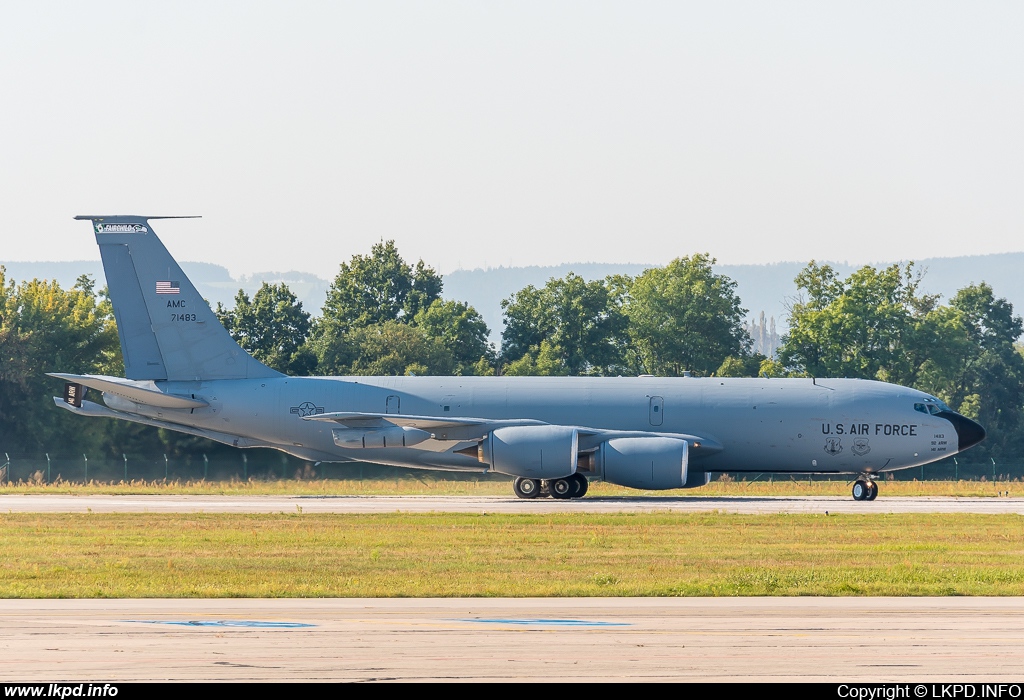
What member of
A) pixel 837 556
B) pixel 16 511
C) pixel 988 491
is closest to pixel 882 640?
pixel 837 556

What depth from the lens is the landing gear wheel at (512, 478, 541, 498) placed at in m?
42.1

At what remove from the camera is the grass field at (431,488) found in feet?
152

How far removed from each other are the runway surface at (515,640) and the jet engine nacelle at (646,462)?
74.1 feet

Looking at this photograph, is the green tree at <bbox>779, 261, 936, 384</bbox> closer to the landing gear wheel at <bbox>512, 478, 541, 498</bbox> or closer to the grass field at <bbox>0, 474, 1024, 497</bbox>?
the grass field at <bbox>0, 474, 1024, 497</bbox>

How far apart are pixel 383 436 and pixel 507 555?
18.3m

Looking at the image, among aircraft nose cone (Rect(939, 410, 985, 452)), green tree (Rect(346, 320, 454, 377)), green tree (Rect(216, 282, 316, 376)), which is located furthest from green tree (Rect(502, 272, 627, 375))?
aircraft nose cone (Rect(939, 410, 985, 452))

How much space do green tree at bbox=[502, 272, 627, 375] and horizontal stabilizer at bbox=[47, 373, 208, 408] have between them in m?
50.3

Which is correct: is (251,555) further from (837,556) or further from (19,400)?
(19,400)

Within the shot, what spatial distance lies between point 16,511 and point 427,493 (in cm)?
1501

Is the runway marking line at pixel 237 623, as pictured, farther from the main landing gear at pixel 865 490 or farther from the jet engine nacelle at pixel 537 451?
the main landing gear at pixel 865 490

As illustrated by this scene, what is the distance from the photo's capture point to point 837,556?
2366 cm

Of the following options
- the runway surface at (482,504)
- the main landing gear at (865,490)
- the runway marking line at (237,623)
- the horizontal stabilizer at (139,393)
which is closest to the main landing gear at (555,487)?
the runway surface at (482,504)

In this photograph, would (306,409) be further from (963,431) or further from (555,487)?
(963,431)

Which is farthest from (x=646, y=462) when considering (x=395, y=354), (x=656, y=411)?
(x=395, y=354)
